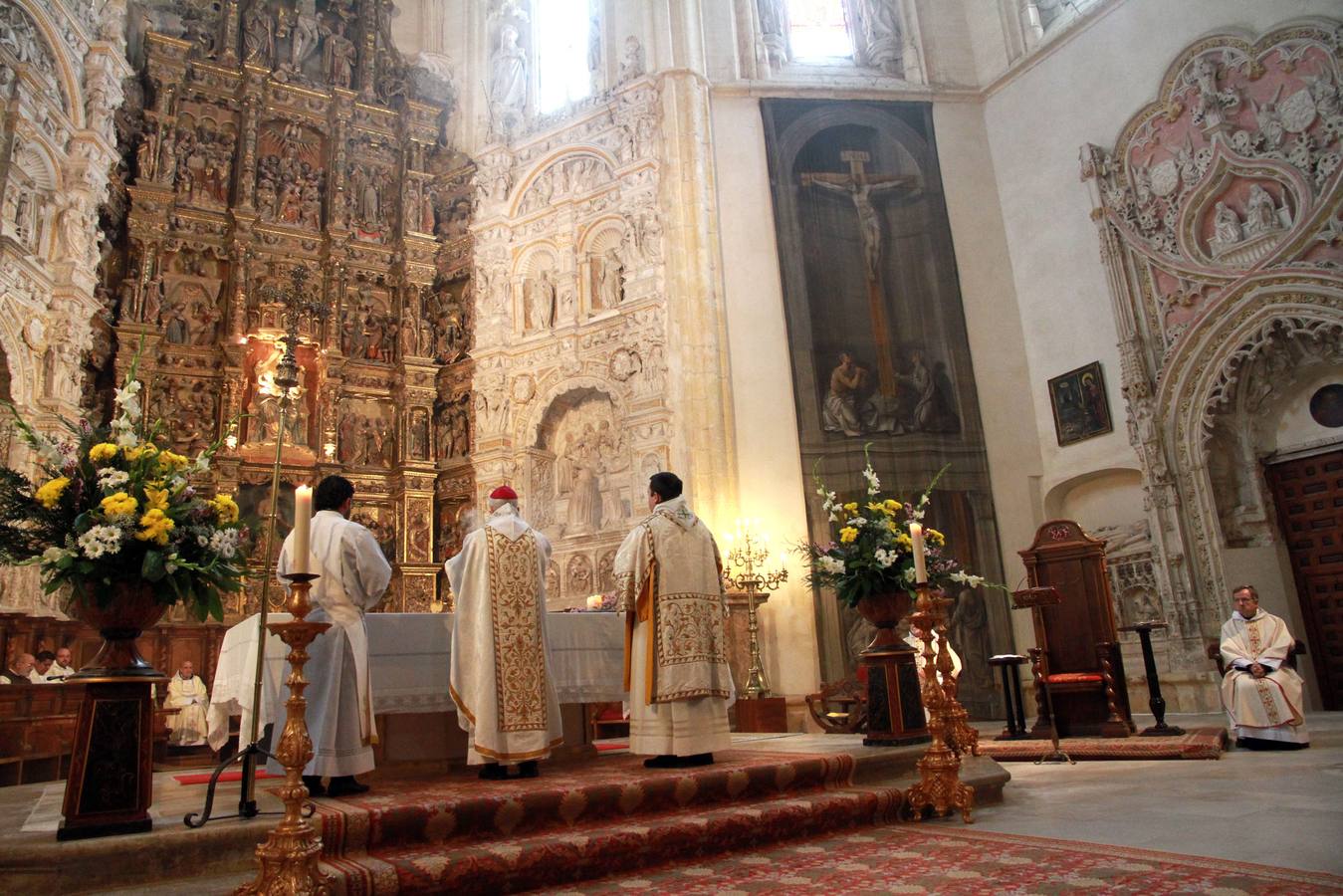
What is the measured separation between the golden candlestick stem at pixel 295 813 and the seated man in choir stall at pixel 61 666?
791cm

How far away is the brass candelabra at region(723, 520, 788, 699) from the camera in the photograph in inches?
438

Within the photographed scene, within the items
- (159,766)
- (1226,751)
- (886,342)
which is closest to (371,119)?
(886,342)

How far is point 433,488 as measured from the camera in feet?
47.0

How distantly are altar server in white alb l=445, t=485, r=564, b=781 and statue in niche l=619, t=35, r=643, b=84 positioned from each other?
10.3m

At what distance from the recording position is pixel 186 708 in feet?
36.7

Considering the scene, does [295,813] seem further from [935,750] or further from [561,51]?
[561,51]

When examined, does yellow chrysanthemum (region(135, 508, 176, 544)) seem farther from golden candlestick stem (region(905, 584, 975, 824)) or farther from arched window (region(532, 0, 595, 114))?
arched window (region(532, 0, 595, 114))

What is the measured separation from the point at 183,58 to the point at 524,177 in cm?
532

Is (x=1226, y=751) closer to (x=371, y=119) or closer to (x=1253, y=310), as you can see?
(x=1253, y=310)

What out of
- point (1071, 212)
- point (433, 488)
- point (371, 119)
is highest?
point (371, 119)

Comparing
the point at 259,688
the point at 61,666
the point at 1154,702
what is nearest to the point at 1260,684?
the point at 1154,702

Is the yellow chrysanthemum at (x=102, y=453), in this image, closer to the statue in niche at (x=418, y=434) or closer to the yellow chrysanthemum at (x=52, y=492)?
the yellow chrysanthemum at (x=52, y=492)

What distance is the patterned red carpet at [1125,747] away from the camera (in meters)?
7.45

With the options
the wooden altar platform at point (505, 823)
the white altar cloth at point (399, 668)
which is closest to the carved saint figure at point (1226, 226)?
the wooden altar platform at point (505, 823)
